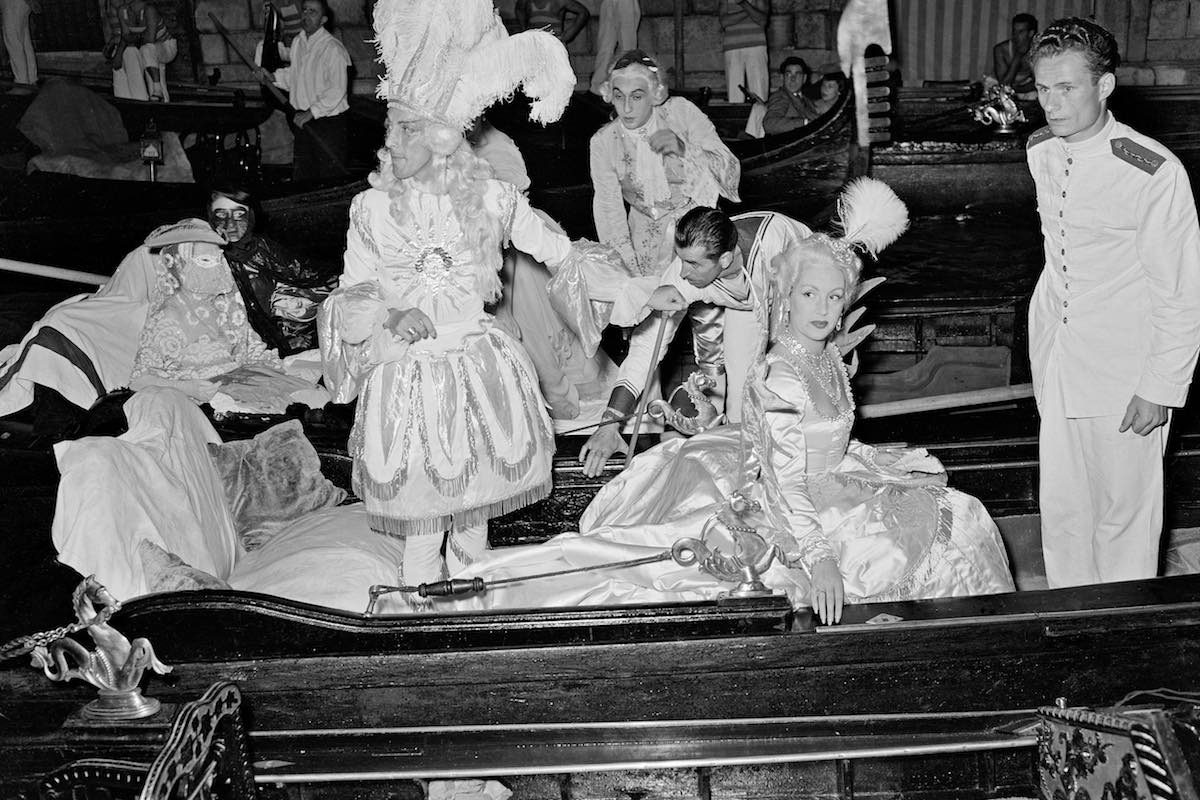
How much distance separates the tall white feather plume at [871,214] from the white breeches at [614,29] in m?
8.16

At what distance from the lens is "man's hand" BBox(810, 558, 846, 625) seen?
2.76 m

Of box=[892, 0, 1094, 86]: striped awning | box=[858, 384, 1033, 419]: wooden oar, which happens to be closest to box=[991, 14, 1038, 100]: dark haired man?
box=[892, 0, 1094, 86]: striped awning

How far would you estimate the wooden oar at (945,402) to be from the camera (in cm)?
397

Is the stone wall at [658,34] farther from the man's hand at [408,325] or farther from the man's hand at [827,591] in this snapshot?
the man's hand at [827,591]

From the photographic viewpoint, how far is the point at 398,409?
322cm

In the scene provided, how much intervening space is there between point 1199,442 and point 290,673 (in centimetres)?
266

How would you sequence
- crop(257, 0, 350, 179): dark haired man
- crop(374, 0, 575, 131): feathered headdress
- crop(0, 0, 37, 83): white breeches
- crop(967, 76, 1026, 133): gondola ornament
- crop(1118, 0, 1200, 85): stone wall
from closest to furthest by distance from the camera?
crop(374, 0, 575, 131): feathered headdress
crop(967, 76, 1026, 133): gondola ornament
crop(257, 0, 350, 179): dark haired man
crop(0, 0, 37, 83): white breeches
crop(1118, 0, 1200, 85): stone wall

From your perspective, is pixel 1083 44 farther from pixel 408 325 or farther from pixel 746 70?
pixel 746 70

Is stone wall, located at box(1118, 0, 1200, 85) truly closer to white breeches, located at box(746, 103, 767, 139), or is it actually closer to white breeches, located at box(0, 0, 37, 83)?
white breeches, located at box(746, 103, 767, 139)

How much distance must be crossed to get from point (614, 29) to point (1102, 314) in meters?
8.64

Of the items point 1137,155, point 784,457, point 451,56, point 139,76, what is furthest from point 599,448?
point 139,76

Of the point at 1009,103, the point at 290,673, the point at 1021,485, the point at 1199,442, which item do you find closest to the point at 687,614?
the point at 290,673

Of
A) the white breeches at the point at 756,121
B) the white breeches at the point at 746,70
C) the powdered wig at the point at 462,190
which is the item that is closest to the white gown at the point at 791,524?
the powdered wig at the point at 462,190

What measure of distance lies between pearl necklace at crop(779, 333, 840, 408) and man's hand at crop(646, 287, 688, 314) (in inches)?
19.1
